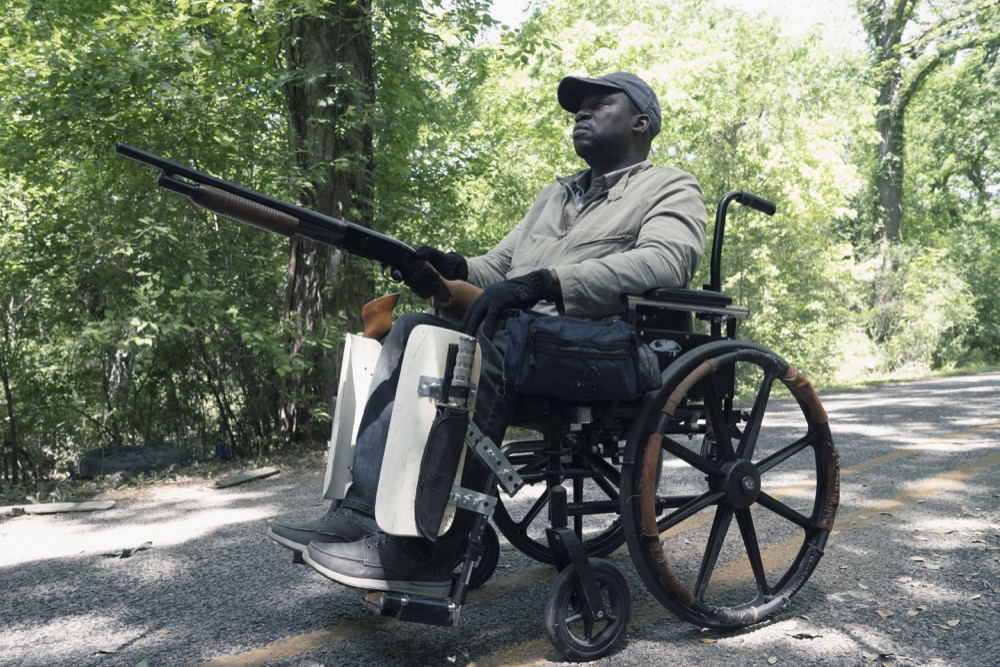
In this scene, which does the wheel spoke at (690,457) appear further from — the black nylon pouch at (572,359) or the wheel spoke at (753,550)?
the black nylon pouch at (572,359)

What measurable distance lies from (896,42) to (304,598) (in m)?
23.1

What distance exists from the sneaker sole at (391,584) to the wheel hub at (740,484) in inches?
37.6

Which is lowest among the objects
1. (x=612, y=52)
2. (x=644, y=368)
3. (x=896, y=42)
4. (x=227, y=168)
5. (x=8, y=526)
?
(x=8, y=526)

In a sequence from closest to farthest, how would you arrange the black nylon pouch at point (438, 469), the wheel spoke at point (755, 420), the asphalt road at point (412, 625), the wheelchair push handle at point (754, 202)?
the black nylon pouch at point (438, 469) < the asphalt road at point (412, 625) < the wheel spoke at point (755, 420) < the wheelchair push handle at point (754, 202)

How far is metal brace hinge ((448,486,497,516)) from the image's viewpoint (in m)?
2.17

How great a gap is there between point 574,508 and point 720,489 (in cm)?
49

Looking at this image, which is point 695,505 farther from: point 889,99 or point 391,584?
point 889,99

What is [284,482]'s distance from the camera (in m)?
5.44

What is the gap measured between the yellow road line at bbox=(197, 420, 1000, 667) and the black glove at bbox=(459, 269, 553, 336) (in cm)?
92

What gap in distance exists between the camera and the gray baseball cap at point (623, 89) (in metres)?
3.00

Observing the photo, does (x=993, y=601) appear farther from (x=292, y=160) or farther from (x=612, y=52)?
(x=612, y=52)

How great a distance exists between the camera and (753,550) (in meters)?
2.68

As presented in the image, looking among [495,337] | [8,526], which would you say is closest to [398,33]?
[8,526]

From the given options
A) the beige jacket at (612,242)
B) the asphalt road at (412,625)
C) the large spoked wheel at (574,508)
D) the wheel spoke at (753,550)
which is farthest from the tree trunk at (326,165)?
the wheel spoke at (753,550)
